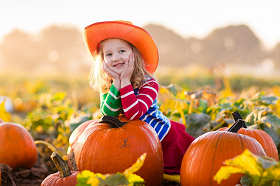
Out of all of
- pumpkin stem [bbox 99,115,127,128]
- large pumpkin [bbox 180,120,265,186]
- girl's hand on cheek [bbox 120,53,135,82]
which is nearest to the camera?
large pumpkin [bbox 180,120,265,186]

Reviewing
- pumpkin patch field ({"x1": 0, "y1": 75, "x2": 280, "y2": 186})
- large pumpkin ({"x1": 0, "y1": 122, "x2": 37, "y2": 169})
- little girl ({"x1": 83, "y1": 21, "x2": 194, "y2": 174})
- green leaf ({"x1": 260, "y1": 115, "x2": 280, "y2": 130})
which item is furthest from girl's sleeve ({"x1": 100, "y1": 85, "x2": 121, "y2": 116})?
green leaf ({"x1": 260, "y1": 115, "x2": 280, "y2": 130})

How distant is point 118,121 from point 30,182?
1.12 metres

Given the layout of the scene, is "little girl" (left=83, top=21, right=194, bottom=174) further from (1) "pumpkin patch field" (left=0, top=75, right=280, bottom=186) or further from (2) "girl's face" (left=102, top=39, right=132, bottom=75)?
(1) "pumpkin patch field" (left=0, top=75, right=280, bottom=186)

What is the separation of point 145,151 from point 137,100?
456 millimetres

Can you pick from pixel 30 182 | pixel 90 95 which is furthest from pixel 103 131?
pixel 90 95

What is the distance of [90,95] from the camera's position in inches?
374

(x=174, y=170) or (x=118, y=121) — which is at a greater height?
(x=118, y=121)

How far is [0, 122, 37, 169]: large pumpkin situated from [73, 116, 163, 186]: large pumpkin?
0.88 metres

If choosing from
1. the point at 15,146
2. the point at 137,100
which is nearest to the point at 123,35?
the point at 137,100

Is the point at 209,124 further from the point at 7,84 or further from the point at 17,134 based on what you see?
the point at 7,84

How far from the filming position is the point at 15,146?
2.63 metres

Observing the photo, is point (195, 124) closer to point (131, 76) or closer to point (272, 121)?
point (272, 121)

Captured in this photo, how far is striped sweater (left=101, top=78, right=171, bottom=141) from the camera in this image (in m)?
2.18

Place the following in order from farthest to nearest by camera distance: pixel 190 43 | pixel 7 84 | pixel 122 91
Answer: pixel 190 43, pixel 7 84, pixel 122 91
